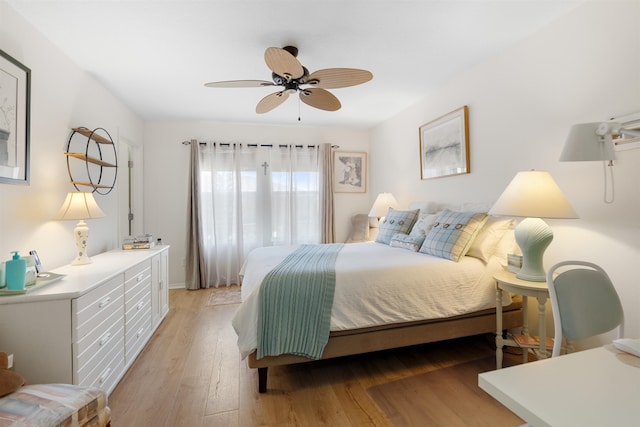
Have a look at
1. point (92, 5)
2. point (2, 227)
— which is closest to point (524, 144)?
point (92, 5)

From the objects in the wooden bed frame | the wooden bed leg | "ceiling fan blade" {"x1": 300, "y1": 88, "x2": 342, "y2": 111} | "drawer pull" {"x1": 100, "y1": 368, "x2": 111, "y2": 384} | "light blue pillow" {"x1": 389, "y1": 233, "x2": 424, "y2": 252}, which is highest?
"ceiling fan blade" {"x1": 300, "y1": 88, "x2": 342, "y2": 111}

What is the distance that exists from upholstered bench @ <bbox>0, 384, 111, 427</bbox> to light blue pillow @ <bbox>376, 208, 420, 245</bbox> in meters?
2.57

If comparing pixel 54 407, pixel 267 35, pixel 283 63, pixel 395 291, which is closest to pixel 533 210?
pixel 395 291

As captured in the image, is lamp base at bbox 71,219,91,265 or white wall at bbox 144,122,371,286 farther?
white wall at bbox 144,122,371,286

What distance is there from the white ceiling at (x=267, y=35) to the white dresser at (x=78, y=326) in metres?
1.68

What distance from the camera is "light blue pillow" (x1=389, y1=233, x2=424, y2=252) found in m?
2.53

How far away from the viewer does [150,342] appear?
93.5 inches

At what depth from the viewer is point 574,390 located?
654 millimetres

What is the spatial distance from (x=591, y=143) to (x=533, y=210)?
1.03m

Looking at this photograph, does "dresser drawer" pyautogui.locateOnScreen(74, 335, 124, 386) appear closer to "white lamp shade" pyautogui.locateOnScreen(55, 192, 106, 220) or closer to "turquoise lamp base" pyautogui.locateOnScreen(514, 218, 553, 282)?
"white lamp shade" pyautogui.locateOnScreen(55, 192, 106, 220)

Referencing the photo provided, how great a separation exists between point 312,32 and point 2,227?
2.30 meters

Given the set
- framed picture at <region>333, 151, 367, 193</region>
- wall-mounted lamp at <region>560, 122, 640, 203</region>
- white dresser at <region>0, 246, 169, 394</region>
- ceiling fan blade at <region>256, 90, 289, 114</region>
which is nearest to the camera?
wall-mounted lamp at <region>560, 122, 640, 203</region>

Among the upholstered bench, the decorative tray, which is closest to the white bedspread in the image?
the upholstered bench

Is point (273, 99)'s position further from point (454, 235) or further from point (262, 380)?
point (262, 380)
